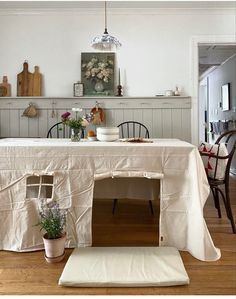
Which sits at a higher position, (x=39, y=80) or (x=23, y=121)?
(x=39, y=80)

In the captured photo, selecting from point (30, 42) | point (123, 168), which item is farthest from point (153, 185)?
point (30, 42)

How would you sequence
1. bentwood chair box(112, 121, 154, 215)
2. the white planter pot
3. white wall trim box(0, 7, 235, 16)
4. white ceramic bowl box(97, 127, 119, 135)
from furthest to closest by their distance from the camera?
bentwood chair box(112, 121, 154, 215) < white wall trim box(0, 7, 235, 16) < white ceramic bowl box(97, 127, 119, 135) < the white planter pot

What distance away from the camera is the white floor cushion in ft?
5.46

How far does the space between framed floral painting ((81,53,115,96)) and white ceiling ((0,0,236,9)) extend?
62cm

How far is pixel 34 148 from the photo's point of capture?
6.80 ft

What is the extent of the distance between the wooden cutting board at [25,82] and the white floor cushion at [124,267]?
2.51m

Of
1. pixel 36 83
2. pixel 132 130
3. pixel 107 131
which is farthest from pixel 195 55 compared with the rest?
pixel 36 83

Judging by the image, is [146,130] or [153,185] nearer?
[153,185]

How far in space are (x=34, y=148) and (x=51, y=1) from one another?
2427 millimetres

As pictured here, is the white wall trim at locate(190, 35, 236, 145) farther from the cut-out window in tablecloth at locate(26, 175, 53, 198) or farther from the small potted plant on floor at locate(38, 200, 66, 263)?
the small potted plant on floor at locate(38, 200, 66, 263)

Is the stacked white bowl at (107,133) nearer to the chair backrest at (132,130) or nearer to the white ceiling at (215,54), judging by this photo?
the chair backrest at (132,130)

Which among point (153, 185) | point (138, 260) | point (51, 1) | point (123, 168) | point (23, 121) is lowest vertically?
point (138, 260)

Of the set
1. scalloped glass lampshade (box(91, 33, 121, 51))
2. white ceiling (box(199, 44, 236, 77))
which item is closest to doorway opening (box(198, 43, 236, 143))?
white ceiling (box(199, 44, 236, 77))

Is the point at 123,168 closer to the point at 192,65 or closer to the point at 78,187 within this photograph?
the point at 78,187
